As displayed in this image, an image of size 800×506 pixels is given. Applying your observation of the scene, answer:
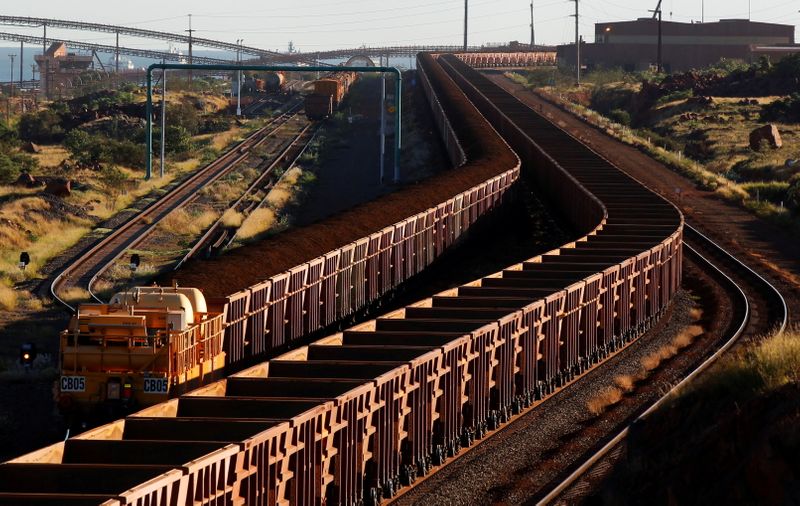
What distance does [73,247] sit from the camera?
45469mm

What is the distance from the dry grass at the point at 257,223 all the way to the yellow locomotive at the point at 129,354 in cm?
2640

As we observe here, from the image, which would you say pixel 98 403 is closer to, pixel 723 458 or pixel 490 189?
pixel 723 458

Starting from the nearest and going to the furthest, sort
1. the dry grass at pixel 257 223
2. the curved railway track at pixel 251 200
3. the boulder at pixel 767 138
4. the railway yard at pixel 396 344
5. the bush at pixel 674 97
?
the railway yard at pixel 396 344 → the curved railway track at pixel 251 200 → the dry grass at pixel 257 223 → the boulder at pixel 767 138 → the bush at pixel 674 97

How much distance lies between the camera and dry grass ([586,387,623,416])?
24.3 meters

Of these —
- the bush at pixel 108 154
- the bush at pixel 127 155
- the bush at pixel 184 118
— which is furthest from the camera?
the bush at pixel 184 118

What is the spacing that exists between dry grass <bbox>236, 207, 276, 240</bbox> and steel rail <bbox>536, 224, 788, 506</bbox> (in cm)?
1518

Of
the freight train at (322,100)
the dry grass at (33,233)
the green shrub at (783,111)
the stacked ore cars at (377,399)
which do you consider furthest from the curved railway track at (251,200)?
the green shrub at (783,111)

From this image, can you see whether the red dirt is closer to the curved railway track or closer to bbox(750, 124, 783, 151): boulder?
the curved railway track

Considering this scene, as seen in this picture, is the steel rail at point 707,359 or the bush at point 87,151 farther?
the bush at point 87,151

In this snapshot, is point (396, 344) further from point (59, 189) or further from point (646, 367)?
point (59, 189)

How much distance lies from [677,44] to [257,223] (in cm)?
11920

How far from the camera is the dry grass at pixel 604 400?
24314mm

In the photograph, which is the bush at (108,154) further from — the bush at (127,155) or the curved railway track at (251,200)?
the curved railway track at (251,200)

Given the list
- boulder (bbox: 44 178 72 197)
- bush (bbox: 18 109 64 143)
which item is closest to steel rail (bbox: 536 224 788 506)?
→ boulder (bbox: 44 178 72 197)
